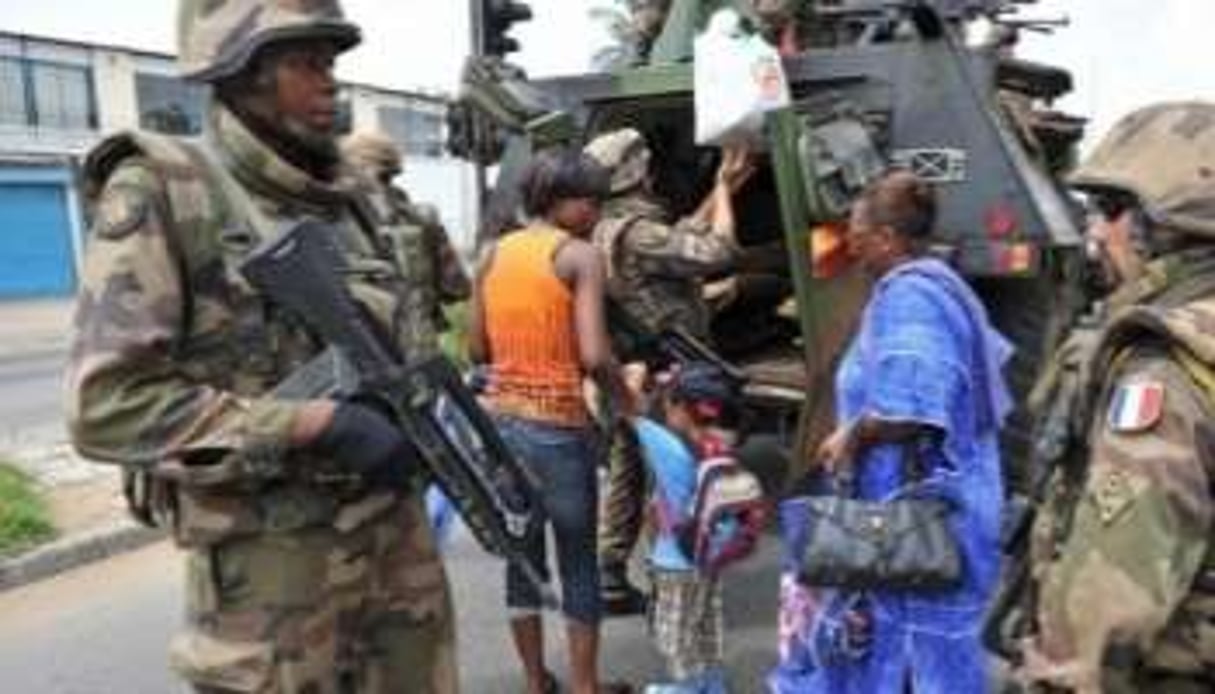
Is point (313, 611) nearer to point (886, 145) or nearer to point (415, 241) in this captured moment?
point (415, 241)

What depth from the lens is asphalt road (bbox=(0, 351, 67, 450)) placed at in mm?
10441

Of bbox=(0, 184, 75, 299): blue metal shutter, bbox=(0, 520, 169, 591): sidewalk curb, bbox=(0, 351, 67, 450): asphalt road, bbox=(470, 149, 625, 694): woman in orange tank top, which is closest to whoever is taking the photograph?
bbox=(470, 149, 625, 694): woman in orange tank top

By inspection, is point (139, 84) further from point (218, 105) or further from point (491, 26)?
point (218, 105)

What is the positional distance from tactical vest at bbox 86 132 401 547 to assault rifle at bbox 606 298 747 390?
8.26ft

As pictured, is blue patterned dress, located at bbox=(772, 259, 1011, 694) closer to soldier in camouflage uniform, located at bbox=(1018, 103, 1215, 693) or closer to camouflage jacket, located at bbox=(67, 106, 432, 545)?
soldier in camouflage uniform, located at bbox=(1018, 103, 1215, 693)

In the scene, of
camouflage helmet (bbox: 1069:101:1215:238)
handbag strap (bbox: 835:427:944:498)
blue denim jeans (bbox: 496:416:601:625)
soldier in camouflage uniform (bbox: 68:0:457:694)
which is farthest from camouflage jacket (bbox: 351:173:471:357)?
camouflage helmet (bbox: 1069:101:1215:238)

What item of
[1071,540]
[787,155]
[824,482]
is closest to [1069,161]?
[787,155]

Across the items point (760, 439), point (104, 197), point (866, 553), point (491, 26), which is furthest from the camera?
point (491, 26)

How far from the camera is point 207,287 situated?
2719mm

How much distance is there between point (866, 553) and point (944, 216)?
2319mm

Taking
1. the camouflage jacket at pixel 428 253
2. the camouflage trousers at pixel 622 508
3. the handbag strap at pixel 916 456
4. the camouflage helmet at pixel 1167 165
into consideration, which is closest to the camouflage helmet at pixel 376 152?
the camouflage jacket at pixel 428 253

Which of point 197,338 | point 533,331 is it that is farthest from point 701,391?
point 197,338

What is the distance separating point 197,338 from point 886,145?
11.6 feet

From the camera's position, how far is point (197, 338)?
2736mm
